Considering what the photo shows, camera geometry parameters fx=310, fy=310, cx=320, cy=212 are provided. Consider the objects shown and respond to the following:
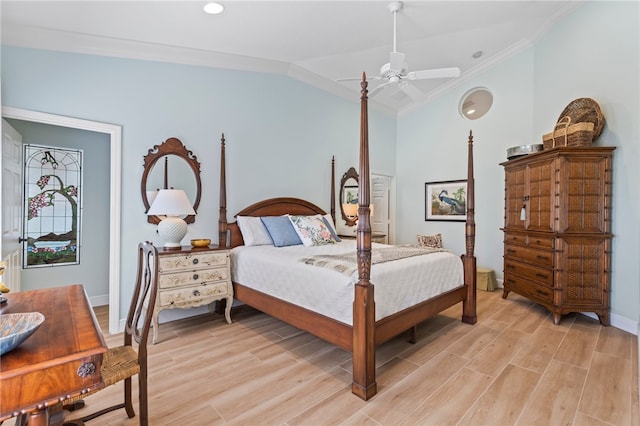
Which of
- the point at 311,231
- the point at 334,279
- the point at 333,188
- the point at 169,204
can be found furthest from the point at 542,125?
A: the point at 169,204

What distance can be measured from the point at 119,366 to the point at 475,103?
6082 mm

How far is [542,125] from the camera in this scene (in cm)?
442

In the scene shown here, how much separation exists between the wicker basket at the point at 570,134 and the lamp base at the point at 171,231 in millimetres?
4387

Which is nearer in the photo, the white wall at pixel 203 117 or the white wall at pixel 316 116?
the white wall at pixel 203 117

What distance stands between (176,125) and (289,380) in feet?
9.81

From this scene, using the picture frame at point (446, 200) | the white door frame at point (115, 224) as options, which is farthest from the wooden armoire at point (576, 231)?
the white door frame at point (115, 224)

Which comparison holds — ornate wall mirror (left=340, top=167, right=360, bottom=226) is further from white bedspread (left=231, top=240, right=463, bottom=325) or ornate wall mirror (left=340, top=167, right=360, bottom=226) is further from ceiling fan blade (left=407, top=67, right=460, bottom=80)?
ceiling fan blade (left=407, top=67, right=460, bottom=80)

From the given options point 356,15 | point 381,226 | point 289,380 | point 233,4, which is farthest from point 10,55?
point 381,226

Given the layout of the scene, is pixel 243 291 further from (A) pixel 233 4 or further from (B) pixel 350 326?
(A) pixel 233 4

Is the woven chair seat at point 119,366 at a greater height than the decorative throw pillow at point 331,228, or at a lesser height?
lesser

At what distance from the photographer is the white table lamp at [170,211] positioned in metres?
3.12

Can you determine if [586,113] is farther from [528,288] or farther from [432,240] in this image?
[432,240]

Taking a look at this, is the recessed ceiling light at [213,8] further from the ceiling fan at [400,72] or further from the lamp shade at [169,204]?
the lamp shade at [169,204]

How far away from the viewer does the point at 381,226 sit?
21.2 ft
